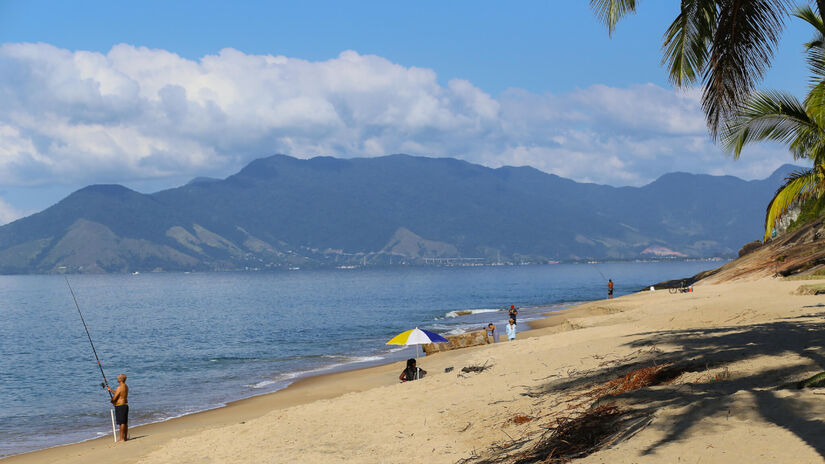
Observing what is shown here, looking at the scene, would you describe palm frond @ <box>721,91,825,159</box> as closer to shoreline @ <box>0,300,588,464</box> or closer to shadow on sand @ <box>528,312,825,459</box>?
shadow on sand @ <box>528,312,825,459</box>

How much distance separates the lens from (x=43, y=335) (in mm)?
59844

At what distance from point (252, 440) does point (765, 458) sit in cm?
1014

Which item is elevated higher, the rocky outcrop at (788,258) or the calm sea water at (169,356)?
the rocky outcrop at (788,258)

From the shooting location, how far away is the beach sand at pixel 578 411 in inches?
264

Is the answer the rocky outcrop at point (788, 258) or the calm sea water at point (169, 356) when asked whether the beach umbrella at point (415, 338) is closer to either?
the calm sea water at point (169, 356)

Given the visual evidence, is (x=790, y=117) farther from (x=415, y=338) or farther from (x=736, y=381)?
(x=415, y=338)

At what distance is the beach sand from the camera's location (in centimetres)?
670

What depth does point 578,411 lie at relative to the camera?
9555 mm

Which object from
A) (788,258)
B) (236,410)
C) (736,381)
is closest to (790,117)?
(736,381)

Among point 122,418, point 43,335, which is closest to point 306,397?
point 122,418

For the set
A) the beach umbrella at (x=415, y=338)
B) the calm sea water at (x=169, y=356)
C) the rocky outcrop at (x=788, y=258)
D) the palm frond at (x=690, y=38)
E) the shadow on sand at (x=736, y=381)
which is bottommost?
the calm sea water at (x=169, y=356)

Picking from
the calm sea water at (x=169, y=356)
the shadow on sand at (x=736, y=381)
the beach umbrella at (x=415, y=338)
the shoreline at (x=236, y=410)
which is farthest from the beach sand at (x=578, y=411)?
the calm sea water at (x=169, y=356)

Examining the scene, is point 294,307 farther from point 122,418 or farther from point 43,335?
point 122,418

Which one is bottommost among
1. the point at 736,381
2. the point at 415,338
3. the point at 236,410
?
the point at 236,410
